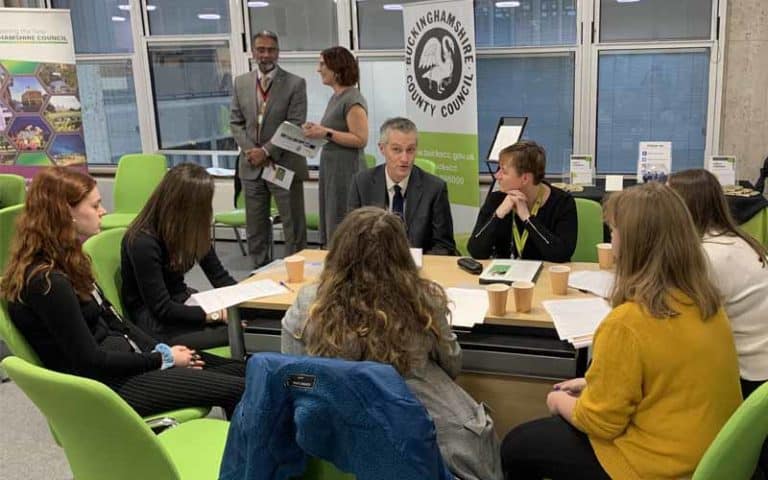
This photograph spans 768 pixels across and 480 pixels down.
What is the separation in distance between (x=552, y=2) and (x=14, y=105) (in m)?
4.04

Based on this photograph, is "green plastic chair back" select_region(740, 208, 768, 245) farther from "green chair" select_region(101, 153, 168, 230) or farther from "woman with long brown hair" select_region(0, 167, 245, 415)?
"green chair" select_region(101, 153, 168, 230)

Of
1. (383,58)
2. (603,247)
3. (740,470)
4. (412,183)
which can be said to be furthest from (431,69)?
(740,470)

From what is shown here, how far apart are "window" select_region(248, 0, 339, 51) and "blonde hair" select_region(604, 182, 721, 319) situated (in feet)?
14.3

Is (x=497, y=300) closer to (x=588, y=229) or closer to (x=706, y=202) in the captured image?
(x=706, y=202)

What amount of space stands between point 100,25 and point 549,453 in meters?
5.80

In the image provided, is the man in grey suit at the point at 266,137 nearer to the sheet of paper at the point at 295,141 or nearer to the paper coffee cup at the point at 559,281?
the sheet of paper at the point at 295,141

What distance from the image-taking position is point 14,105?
17.6ft

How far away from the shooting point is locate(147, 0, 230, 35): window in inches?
Result: 231

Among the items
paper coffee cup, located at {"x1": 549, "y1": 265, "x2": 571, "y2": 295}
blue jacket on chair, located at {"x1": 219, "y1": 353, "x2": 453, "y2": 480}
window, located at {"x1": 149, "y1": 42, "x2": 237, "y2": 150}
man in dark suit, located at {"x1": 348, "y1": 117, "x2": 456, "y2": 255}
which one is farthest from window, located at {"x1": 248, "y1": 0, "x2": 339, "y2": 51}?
blue jacket on chair, located at {"x1": 219, "y1": 353, "x2": 453, "y2": 480}

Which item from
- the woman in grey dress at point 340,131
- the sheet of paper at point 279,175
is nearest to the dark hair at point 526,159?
the woman in grey dress at point 340,131

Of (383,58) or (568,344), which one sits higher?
(383,58)

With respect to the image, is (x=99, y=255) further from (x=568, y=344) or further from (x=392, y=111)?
(x=392, y=111)

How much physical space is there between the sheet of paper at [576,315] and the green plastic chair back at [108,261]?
4.91 feet

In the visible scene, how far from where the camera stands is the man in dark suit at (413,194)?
3131 millimetres
